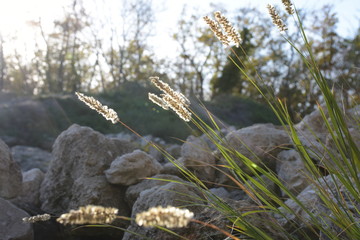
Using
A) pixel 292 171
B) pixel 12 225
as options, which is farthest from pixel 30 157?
pixel 292 171

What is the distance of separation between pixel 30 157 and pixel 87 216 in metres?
11.3

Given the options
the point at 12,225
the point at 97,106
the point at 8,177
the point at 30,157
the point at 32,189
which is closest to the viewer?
the point at 97,106

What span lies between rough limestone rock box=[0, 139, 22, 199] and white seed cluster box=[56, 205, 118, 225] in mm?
4056

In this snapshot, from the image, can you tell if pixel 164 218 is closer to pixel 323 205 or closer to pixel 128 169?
pixel 323 205

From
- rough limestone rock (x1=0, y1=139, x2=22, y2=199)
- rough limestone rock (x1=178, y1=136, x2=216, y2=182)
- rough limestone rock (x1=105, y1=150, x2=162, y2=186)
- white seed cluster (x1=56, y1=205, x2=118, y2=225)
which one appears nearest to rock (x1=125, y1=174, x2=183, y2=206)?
rough limestone rock (x1=105, y1=150, x2=162, y2=186)

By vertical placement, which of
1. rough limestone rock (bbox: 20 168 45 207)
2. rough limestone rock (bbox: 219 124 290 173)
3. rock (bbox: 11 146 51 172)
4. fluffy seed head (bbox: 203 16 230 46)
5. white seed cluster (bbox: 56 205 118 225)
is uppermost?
fluffy seed head (bbox: 203 16 230 46)

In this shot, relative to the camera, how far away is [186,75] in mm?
30938

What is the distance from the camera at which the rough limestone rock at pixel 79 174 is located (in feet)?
14.9

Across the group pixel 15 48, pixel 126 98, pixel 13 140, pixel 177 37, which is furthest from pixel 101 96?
pixel 15 48

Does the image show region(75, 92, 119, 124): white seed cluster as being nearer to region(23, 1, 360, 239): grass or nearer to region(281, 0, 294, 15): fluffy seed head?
region(23, 1, 360, 239): grass

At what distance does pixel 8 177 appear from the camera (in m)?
4.64

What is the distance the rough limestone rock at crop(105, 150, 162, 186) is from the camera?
4.50 meters

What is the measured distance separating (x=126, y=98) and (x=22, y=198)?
1477cm

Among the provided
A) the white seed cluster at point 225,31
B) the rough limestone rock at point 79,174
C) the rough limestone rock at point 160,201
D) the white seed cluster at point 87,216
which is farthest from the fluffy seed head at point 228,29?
the rough limestone rock at point 79,174
